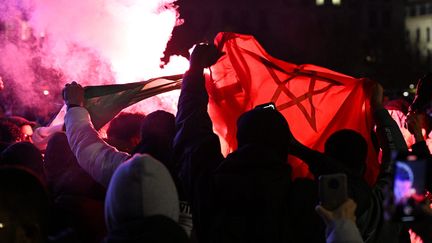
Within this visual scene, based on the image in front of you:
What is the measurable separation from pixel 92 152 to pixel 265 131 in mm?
1245

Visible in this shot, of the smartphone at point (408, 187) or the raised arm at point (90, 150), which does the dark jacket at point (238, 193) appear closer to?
the raised arm at point (90, 150)

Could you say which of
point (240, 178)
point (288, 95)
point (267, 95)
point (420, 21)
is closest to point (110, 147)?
point (240, 178)

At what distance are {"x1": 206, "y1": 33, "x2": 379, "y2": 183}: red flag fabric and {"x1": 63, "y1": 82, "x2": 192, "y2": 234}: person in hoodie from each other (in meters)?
1.39

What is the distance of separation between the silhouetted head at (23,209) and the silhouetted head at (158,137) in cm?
101

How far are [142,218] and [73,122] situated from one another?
1769mm

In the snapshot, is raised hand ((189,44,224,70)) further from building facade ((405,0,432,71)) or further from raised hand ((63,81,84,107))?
building facade ((405,0,432,71))

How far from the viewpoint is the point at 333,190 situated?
9.12 feet

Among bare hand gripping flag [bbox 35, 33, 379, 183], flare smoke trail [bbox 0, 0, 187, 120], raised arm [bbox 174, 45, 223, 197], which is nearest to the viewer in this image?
raised arm [bbox 174, 45, 223, 197]

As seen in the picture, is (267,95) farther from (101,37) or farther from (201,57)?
(101,37)

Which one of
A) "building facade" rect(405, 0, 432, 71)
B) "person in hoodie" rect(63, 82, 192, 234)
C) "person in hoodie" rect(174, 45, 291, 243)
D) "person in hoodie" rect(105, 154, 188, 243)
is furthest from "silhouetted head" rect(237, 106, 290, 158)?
"building facade" rect(405, 0, 432, 71)

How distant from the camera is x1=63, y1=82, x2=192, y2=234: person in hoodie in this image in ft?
12.9

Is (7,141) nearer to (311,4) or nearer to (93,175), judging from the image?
(93,175)

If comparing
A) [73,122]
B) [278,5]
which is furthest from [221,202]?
[278,5]

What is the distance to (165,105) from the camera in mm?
6508
